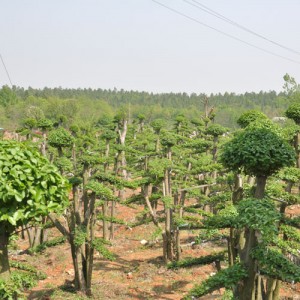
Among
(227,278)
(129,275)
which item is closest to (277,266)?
(227,278)

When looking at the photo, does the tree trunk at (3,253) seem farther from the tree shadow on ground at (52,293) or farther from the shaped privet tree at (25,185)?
the tree shadow on ground at (52,293)

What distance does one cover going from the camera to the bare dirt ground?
12.5 metres

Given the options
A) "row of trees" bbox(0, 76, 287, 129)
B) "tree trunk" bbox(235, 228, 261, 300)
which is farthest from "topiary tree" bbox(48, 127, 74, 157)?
"row of trees" bbox(0, 76, 287, 129)

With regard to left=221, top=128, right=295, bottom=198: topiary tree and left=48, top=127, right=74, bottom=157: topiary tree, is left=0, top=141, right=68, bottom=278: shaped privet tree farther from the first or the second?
left=48, top=127, right=74, bottom=157: topiary tree

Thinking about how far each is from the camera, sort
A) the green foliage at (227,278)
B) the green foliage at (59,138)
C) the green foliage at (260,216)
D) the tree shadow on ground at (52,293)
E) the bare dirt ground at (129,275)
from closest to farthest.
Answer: the green foliage at (260,216) < the green foliage at (227,278) < the green foliage at (59,138) < the tree shadow on ground at (52,293) < the bare dirt ground at (129,275)

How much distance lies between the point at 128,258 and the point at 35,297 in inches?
252

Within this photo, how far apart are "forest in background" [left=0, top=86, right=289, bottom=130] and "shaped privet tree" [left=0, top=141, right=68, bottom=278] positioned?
25.3 meters

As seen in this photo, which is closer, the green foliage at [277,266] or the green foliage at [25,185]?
the green foliage at [25,185]

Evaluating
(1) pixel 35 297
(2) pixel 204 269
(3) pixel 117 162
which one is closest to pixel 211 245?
(2) pixel 204 269

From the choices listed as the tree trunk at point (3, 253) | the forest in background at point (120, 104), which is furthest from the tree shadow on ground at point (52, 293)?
the forest in background at point (120, 104)

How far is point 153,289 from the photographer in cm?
1377

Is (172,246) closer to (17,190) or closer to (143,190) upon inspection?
(143,190)

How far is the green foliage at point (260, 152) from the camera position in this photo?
21.7ft

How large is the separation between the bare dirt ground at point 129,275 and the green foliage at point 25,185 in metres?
7.45
